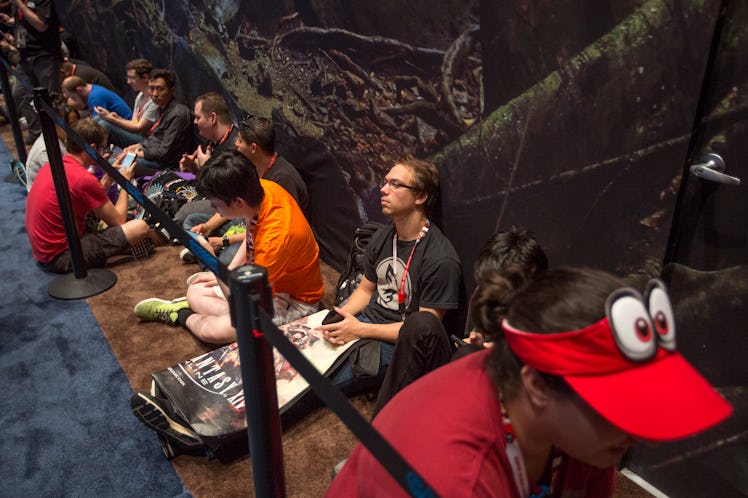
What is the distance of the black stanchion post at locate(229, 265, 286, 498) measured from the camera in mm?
1343

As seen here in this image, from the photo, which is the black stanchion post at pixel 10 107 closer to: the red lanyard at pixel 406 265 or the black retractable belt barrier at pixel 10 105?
the black retractable belt barrier at pixel 10 105

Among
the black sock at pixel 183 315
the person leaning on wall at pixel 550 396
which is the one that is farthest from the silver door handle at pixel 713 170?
the black sock at pixel 183 315

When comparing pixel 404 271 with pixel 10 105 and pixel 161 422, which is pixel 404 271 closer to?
pixel 161 422

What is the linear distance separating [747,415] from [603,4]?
1387 mm

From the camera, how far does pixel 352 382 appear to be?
290cm

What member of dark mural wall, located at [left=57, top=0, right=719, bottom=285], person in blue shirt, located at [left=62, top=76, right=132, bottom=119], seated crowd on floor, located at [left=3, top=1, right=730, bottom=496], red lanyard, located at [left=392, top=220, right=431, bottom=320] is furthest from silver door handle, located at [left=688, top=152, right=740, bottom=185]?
person in blue shirt, located at [left=62, top=76, right=132, bottom=119]

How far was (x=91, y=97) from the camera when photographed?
612cm

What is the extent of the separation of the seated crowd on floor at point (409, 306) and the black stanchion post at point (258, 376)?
0.28m

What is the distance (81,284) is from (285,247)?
1704 millimetres

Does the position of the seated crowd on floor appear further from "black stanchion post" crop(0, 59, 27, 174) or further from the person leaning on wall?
"black stanchion post" crop(0, 59, 27, 174)

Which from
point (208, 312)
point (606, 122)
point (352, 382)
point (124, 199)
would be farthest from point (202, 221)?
point (606, 122)

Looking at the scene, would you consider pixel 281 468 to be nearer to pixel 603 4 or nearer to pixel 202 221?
pixel 603 4

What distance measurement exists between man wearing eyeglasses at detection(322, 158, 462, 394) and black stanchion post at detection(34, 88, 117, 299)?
1779mm

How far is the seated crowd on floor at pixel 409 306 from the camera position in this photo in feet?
3.28
